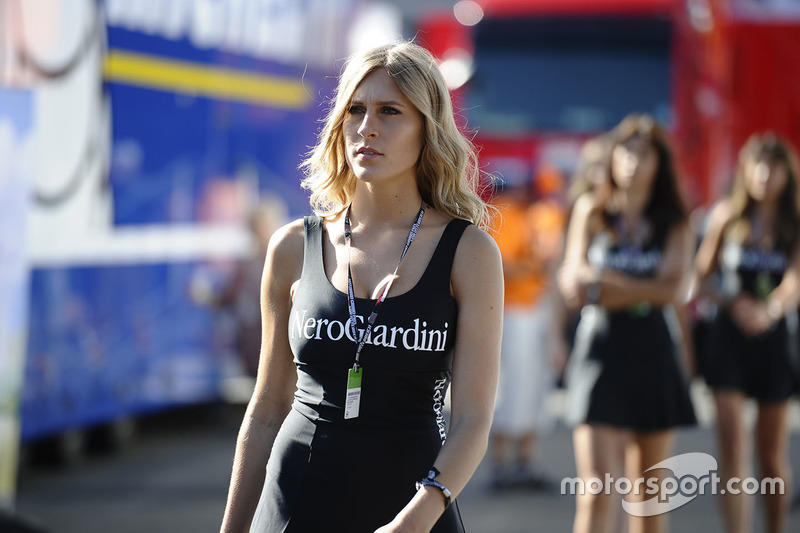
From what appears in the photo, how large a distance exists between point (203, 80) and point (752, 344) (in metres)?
5.17

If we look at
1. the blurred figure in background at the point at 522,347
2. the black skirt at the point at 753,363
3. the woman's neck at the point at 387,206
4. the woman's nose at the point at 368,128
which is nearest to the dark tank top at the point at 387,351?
the woman's neck at the point at 387,206

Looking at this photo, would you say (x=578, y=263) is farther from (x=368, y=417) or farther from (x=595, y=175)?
(x=368, y=417)

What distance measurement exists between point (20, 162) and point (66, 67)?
6.89 ft

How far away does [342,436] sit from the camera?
9.27ft

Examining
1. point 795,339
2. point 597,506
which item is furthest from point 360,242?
point 795,339

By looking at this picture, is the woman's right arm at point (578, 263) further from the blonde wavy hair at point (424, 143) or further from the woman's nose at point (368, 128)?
the woman's nose at point (368, 128)

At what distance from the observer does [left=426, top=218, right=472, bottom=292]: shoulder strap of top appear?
113 inches

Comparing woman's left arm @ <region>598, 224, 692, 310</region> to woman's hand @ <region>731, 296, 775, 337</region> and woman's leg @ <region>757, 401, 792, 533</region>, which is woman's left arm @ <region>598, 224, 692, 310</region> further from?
woman's leg @ <region>757, 401, 792, 533</region>

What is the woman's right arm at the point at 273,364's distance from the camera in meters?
3.01

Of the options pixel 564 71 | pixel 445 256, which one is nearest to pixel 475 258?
pixel 445 256

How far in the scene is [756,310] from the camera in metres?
6.31

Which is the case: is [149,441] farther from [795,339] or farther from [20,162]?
[795,339]
